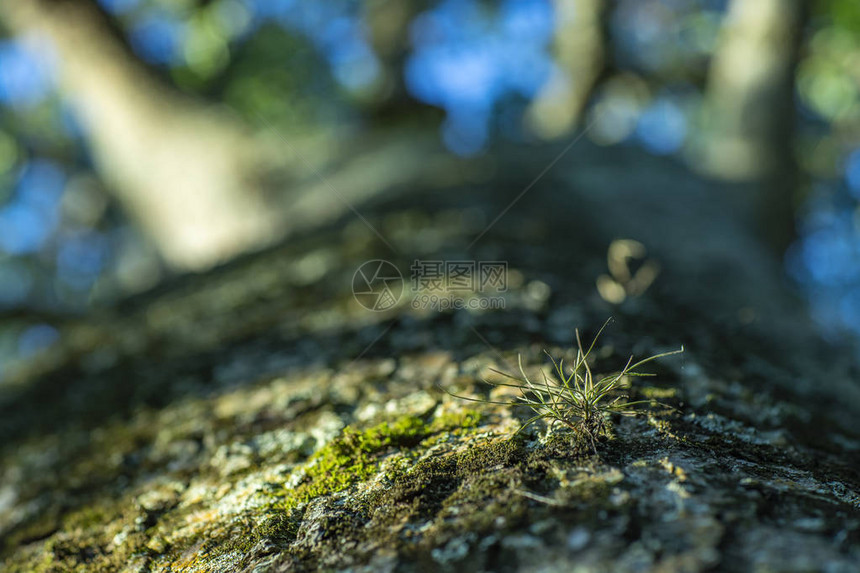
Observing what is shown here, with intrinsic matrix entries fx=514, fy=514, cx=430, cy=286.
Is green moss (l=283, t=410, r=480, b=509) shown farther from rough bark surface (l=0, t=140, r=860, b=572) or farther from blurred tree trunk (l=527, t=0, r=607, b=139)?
blurred tree trunk (l=527, t=0, r=607, b=139)

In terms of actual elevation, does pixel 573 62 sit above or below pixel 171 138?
above

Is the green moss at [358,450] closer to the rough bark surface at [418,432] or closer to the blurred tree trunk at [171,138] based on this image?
the rough bark surface at [418,432]

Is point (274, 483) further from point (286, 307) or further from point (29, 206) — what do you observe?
point (29, 206)

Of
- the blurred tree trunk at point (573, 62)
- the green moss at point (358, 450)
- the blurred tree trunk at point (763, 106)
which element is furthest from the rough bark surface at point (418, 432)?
the blurred tree trunk at point (573, 62)

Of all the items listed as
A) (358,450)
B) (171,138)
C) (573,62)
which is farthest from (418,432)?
(573,62)

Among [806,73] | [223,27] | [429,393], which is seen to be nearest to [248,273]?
[429,393]

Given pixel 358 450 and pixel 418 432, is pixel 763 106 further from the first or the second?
pixel 358 450
